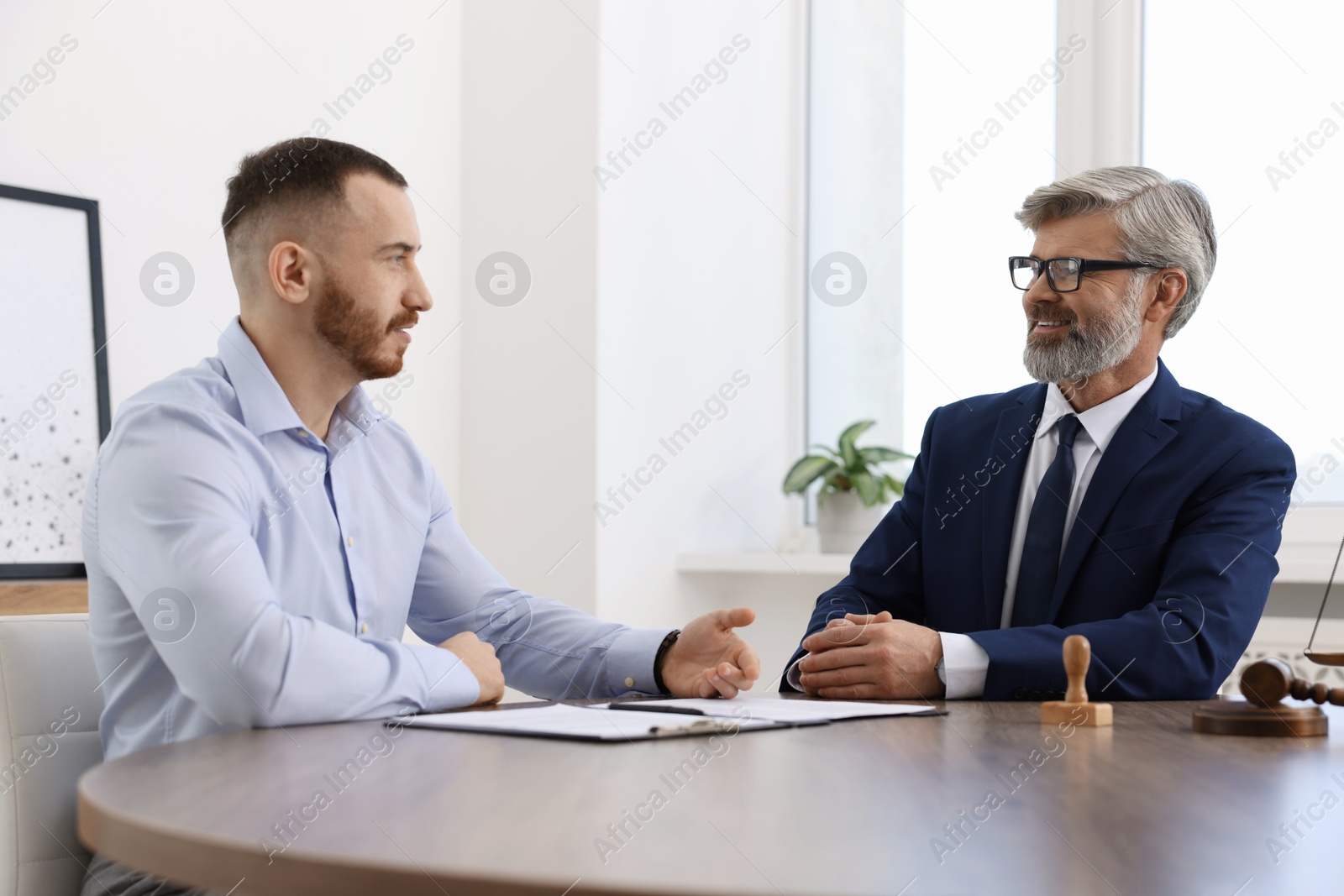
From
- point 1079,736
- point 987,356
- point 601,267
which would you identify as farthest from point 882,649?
point 987,356

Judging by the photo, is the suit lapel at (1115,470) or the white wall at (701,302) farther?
the white wall at (701,302)

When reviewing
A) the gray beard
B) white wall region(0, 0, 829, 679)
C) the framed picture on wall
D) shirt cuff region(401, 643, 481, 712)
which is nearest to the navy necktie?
the gray beard

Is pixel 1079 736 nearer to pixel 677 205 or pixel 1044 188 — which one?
pixel 1044 188

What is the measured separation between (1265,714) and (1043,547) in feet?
2.63

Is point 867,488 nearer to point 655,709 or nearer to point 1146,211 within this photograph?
point 1146,211

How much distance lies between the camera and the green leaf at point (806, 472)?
3600 millimetres

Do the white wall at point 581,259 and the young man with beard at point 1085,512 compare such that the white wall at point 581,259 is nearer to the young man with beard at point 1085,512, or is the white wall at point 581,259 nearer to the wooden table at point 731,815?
the young man with beard at point 1085,512

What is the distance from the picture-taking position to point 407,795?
0.85 metres

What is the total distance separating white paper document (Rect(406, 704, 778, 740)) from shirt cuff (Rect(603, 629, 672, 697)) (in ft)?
1.14

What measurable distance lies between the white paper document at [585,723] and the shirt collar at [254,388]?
50 centimetres

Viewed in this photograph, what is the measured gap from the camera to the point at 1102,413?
2186 millimetres

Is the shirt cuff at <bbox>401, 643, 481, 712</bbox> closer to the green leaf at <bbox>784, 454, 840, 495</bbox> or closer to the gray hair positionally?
the gray hair

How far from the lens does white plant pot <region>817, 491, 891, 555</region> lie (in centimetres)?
360

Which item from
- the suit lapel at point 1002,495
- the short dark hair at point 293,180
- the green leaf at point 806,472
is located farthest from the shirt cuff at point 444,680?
the green leaf at point 806,472
